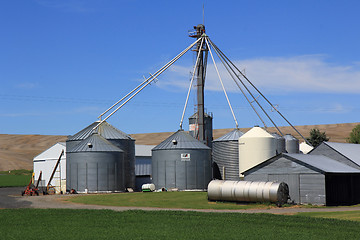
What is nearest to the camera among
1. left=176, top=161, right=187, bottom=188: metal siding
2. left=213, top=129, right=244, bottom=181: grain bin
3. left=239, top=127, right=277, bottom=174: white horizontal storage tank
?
left=239, top=127, right=277, bottom=174: white horizontal storage tank

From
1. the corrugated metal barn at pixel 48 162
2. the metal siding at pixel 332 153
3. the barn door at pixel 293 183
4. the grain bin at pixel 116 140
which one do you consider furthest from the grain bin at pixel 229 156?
the corrugated metal barn at pixel 48 162

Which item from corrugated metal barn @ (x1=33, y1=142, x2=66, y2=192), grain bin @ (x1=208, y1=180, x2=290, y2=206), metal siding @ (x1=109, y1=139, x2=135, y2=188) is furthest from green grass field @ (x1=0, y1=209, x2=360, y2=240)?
corrugated metal barn @ (x1=33, y1=142, x2=66, y2=192)

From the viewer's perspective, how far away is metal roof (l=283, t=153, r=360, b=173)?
5319 centimetres

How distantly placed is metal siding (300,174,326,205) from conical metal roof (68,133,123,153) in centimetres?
2955

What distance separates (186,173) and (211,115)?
65.5ft

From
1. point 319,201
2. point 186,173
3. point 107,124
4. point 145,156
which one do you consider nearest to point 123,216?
point 319,201

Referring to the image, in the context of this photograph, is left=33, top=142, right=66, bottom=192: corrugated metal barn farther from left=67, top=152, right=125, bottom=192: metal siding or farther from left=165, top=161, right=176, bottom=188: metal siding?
left=165, top=161, right=176, bottom=188: metal siding

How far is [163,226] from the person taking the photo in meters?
31.8

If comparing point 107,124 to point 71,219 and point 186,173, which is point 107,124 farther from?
point 71,219

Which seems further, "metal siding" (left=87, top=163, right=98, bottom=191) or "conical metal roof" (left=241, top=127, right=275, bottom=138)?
"conical metal roof" (left=241, top=127, right=275, bottom=138)

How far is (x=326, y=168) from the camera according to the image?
175 feet

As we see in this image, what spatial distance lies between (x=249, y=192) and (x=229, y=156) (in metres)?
26.0

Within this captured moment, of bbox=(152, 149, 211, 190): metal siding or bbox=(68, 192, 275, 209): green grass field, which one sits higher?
bbox=(152, 149, 211, 190): metal siding

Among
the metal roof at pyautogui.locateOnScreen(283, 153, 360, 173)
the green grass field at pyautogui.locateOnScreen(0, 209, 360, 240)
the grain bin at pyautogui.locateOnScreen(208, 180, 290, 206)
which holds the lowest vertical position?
the green grass field at pyautogui.locateOnScreen(0, 209, 360, 240)
